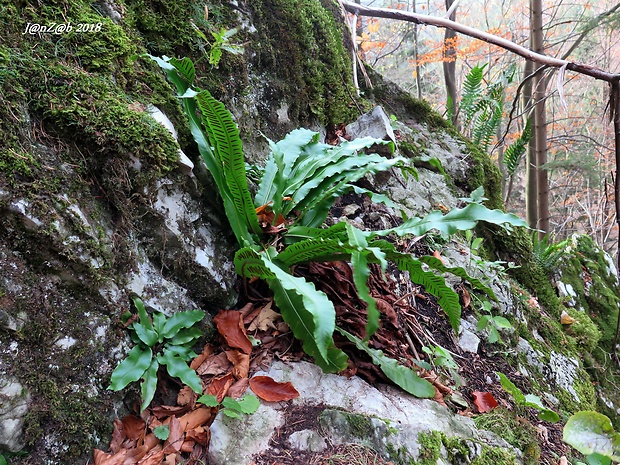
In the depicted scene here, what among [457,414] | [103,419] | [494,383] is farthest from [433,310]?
[103,419]

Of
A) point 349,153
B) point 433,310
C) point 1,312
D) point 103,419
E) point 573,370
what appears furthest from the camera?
point 573,370

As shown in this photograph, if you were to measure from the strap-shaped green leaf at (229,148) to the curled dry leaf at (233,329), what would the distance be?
1.40 ft

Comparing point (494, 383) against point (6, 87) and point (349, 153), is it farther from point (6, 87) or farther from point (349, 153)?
point (6, 87)

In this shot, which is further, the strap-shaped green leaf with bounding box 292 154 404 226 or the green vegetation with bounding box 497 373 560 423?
the strap-shaped green leaf with bounding box 292 154 404 226

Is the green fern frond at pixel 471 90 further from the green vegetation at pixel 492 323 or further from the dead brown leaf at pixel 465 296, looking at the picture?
the green vegetation at pixel 492 323

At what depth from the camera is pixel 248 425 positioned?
1337mm

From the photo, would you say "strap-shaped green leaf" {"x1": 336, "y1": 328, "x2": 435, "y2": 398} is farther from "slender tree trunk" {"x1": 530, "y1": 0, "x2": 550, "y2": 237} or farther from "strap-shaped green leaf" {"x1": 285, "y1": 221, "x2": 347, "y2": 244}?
"slender tree trunk" {"x1": 530, "y1": 0, "x2": 550, "y2": 237}

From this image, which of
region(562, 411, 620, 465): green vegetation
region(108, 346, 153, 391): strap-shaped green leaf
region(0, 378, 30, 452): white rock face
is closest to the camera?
region(562, 411, 620, 465): green vegetation

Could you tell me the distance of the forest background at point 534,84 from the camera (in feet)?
17.0

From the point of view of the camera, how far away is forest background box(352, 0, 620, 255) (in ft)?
17.0

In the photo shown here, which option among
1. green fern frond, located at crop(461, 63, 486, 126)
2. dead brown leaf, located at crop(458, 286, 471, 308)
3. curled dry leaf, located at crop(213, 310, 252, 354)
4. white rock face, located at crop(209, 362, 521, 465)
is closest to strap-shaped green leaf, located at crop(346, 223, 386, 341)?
white rock face, located at crop(209, 362, 521, 465)

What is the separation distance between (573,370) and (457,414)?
164cm

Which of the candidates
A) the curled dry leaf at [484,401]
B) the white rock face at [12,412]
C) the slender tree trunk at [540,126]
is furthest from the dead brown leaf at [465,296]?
the slender tree trunk at [540,126]

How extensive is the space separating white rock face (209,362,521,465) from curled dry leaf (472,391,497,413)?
7.0 inches
